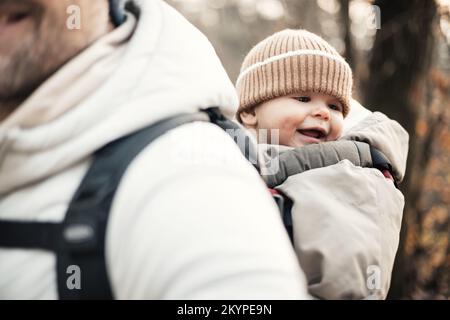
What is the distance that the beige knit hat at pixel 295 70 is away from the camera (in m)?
2.36

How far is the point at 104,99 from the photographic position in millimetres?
1270

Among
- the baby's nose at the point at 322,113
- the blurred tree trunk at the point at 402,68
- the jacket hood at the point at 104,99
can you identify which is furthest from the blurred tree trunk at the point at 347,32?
the jacket hood at the point at 104,99

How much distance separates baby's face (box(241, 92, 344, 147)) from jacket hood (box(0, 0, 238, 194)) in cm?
94

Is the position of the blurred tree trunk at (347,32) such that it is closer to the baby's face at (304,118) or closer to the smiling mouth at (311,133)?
the baby's face at (304,118)

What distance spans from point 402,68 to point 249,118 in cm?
362

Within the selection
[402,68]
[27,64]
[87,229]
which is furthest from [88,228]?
[402,68]

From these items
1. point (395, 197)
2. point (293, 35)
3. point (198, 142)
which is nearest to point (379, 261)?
point (395, 197)

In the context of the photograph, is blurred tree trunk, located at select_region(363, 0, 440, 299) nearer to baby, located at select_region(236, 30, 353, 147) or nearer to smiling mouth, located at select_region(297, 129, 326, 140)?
baby, located at select_region(236, 30, 353, 147)

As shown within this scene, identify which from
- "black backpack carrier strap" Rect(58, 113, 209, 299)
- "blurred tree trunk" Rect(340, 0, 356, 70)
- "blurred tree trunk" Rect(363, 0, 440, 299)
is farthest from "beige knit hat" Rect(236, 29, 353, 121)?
"blurred tree trunk" Rect(340, 0, 356, 70)

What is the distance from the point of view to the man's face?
4.35 feet

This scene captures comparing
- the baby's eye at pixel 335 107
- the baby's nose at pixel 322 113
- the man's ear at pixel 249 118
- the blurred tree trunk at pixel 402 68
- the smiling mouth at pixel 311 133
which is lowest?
the blurred tree trunk at pixel 402 68

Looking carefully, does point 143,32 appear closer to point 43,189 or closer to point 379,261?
point 43,189

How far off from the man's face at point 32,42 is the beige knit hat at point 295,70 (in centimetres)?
117

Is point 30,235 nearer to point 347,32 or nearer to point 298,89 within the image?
point 298,89
